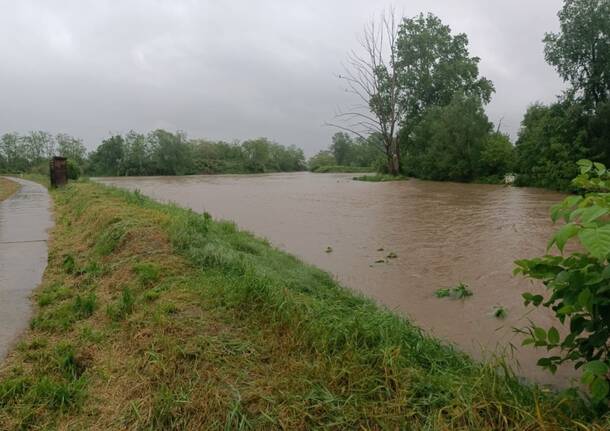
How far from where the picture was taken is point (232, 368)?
8.25ft

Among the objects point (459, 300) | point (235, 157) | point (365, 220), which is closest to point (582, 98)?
point (365, 220)

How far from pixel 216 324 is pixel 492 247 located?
6.05 m

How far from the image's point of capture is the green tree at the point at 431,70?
38.4 meters

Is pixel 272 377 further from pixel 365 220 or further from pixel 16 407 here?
pixel 365 220

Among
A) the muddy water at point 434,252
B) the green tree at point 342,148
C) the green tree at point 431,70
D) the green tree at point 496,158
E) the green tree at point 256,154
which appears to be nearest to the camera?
the muddy water at point 434,252

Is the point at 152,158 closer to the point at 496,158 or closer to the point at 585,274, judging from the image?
the point at 496,158

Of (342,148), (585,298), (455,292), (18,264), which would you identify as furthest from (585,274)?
(342,148)

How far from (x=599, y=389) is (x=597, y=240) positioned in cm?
76

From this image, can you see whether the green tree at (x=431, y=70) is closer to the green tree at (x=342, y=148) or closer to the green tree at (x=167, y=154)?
the green tree at (x=167, y=154)

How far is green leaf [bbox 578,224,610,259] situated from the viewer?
1.39 metres

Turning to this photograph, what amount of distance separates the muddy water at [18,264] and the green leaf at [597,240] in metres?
3.64

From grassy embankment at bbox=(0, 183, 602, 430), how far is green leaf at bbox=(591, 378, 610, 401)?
24 cm

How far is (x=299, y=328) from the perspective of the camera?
9.57ft

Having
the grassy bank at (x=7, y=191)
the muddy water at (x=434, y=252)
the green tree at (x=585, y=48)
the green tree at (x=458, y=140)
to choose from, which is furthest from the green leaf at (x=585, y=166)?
→ the green tree at (x=458, y=140)
